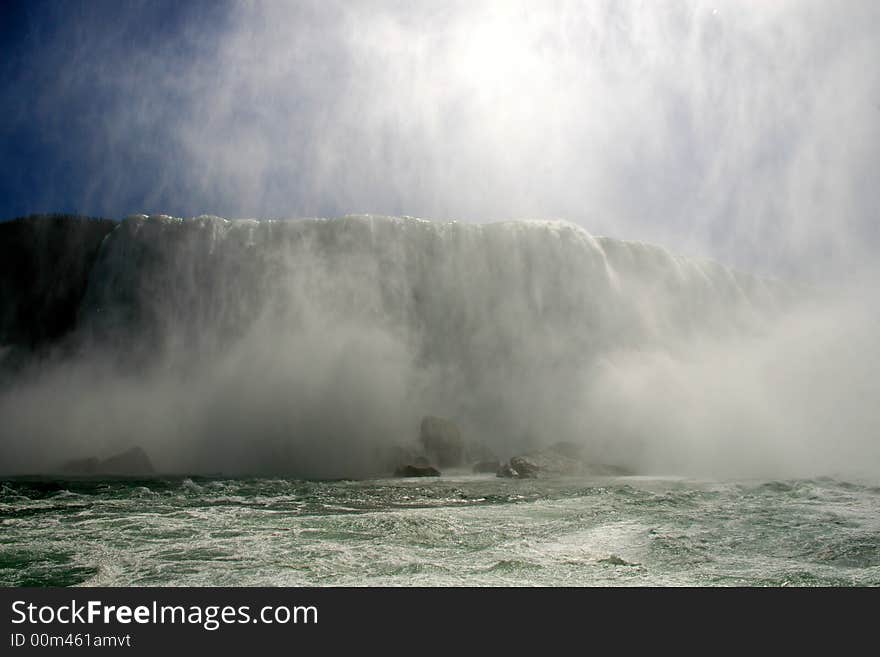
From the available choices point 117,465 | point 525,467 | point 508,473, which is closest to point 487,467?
point 508,473

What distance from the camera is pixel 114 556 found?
21.9 ft

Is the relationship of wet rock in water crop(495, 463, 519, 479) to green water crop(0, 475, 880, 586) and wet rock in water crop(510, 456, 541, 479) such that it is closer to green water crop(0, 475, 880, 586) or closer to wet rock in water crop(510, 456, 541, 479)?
wet rock in water crop(510, 456, 541, 479)

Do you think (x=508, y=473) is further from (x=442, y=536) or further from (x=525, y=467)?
(x=442, y=536)

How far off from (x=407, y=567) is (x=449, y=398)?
19528 mm

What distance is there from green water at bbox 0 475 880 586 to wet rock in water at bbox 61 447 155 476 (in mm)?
4618

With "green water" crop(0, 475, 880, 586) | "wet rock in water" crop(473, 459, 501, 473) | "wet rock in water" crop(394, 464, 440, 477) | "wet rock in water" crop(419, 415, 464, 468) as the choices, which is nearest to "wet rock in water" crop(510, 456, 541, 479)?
"wet rock in water" crop(473, 459, 501, 473)

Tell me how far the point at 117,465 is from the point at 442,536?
14.4m

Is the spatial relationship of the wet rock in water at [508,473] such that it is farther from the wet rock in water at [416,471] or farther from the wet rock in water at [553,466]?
the wet rock in water at [416,471]

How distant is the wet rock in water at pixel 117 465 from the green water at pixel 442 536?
4.62 metres

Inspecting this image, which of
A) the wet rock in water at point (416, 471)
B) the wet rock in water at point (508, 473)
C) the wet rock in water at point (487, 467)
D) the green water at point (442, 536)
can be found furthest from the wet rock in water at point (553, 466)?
the green water at point (442, 536)

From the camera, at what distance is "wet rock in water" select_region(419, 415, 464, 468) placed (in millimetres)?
20672

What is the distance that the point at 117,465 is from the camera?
1855cm

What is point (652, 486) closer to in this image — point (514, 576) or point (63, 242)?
point (514, 576)
